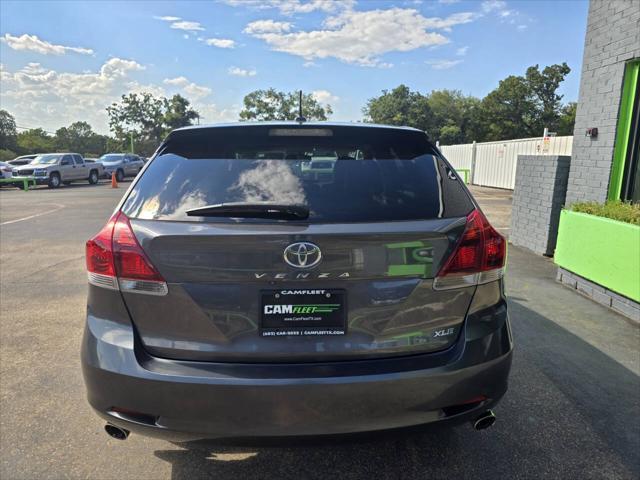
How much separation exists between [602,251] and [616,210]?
0.51 metres

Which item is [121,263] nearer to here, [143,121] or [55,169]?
[55,169]

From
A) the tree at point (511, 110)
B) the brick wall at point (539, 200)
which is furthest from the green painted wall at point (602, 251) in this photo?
the tree at point (511, 110)

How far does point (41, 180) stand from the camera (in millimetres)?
23453

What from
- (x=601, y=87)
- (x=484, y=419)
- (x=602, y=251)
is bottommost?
(x=484, y=419)

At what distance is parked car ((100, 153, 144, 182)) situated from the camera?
29.5 m

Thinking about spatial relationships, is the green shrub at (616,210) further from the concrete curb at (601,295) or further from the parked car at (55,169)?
the parked car at (55,169)

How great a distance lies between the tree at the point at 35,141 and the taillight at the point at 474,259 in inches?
2788

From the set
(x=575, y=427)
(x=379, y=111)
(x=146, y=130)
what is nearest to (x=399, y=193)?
(x=575, y=427)

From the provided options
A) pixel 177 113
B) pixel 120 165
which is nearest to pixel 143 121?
pixel 177 113

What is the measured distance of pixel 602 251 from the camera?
5.01 metres

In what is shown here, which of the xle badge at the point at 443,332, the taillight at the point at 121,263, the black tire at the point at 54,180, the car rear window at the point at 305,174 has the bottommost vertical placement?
the black tire at the point at 54,180

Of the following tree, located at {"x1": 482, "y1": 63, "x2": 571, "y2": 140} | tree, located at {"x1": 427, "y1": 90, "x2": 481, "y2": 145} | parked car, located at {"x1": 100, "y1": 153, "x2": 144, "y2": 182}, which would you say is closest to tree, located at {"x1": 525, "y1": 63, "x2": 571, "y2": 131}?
tree, located at {"x1": 482, "y1": 63, "x2": 571, "y2": 140}

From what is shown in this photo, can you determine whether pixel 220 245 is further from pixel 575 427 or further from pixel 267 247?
pixel 575 427

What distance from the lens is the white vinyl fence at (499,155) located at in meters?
18.3
